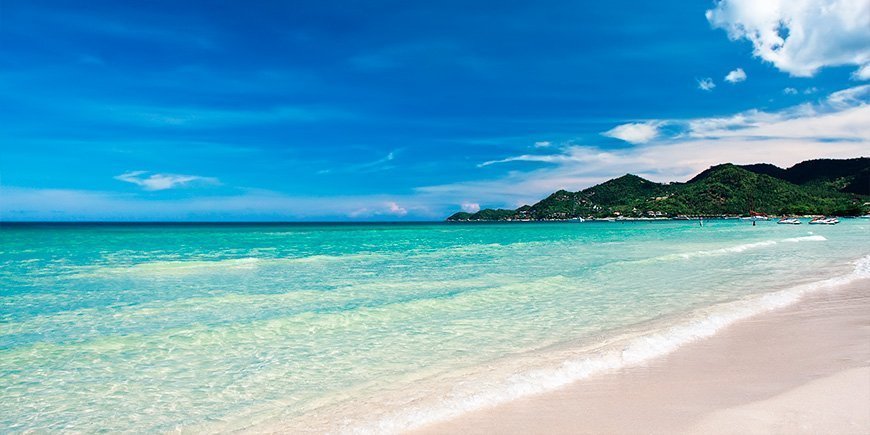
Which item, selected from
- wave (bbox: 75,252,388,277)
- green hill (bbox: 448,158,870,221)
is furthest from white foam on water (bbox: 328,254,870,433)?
green hill (bbox: 448,158,870,221)

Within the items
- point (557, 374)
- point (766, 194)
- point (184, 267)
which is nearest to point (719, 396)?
point (557, 374)

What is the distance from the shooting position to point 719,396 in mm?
4906

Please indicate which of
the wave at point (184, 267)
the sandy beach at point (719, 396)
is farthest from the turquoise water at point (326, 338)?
the wave at point (184, 267)

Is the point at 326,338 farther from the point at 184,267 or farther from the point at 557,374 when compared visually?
the point at 184,267

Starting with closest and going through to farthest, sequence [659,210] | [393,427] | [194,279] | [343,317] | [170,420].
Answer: [393,427] → [170,420] → [343,317] → [194,279] → [659,210]

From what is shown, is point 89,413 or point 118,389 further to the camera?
point 118,389

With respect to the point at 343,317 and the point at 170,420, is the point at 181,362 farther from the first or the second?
the point at 343,317

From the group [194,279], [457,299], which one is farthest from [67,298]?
[457,299]

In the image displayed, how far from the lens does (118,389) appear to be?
5977 millimetres

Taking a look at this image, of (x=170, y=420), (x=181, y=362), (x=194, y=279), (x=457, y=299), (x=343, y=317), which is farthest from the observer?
(x=194, y=279)

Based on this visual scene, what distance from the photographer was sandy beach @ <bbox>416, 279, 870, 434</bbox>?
420 cm

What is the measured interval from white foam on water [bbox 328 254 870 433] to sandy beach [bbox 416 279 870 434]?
200 mm

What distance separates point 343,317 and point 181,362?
12.0ft

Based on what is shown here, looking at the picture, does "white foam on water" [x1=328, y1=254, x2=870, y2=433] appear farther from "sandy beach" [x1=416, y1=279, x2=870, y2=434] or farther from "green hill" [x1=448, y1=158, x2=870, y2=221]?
"green hill" [x1=448, y1=158, x2=870, y2=221]
